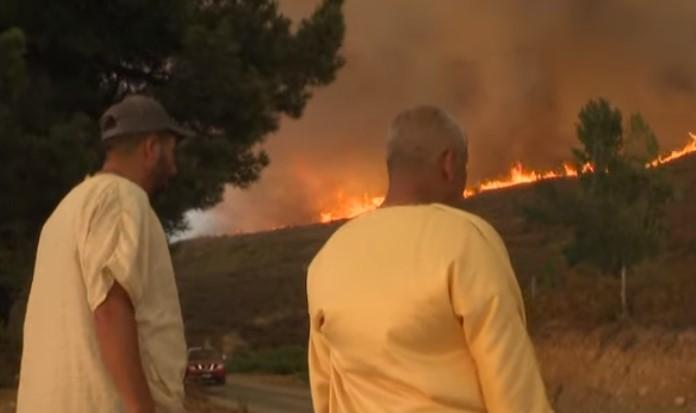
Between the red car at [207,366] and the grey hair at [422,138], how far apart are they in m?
34.1

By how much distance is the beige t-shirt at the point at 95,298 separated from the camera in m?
4.61

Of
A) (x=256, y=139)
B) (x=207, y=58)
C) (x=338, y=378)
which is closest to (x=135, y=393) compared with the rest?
(x=338, y=378)

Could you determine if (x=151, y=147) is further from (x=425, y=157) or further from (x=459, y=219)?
(x=459, y=219)

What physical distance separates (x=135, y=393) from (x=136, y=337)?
0.15 m

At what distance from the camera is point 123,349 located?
455 centimetres

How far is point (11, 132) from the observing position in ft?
65.1

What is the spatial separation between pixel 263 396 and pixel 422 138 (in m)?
30.9

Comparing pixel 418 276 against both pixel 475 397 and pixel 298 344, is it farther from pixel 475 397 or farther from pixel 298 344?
pixel 298 344

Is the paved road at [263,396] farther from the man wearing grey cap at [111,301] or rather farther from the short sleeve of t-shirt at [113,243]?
the short sleeve of t-shirt at [113,243]

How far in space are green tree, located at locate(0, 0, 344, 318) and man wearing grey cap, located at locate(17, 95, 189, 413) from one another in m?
15.4

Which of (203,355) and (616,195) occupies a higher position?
(616,195)

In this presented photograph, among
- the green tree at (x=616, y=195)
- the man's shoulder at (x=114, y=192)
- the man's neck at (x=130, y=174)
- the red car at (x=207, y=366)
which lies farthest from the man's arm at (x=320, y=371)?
the green tree at (x=616, y=195)

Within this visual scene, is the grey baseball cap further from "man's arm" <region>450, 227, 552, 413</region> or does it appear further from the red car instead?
the red car

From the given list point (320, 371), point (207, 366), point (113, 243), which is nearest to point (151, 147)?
point (113, 243)
